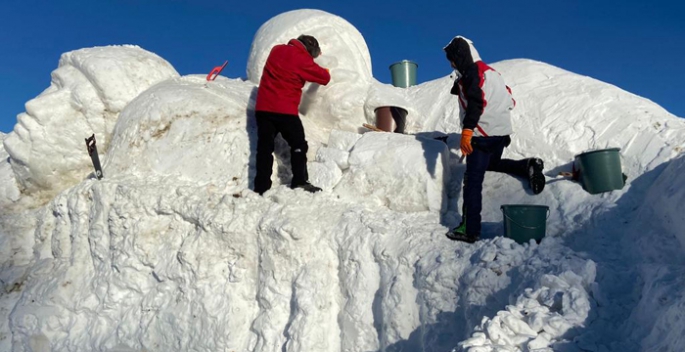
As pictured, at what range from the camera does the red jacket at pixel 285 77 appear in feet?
16.0

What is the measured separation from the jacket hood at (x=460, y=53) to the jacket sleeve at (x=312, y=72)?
4.19 ft

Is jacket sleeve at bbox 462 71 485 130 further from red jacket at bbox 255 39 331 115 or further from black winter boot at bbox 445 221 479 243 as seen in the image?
red jacket at bbox 255 39 331 115

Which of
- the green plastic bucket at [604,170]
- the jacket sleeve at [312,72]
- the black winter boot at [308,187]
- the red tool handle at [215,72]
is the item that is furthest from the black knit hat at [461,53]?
the red tool handle at [215,72]

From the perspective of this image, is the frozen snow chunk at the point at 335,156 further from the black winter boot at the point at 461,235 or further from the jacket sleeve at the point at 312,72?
the black winter boot at the point at 461,235

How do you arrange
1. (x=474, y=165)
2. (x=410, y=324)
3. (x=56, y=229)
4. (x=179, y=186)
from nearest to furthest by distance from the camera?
(x=410, y=324) → (x=474, y=165) → (x=179, y=186) → (x=56, y=229)

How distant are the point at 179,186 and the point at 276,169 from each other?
2.96 ft

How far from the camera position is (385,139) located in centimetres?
512

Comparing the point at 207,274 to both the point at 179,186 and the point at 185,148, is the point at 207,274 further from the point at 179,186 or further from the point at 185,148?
the point at 185,148

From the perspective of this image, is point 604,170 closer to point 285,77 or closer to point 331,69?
point 285,77

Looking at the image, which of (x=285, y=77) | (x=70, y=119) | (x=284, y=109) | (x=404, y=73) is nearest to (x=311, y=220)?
(x=284, y=109)

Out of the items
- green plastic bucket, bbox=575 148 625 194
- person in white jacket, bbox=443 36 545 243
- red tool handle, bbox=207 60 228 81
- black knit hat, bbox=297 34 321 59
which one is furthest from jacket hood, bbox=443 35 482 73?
red tool handle, bbox=207 60 228 81

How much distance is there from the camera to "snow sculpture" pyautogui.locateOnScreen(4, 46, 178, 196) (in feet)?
18.7

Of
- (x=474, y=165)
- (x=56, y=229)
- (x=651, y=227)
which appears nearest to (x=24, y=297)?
(x=56, y=229)

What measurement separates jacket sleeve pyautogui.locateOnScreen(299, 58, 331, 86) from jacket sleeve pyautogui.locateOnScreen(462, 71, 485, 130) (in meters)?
1.50
